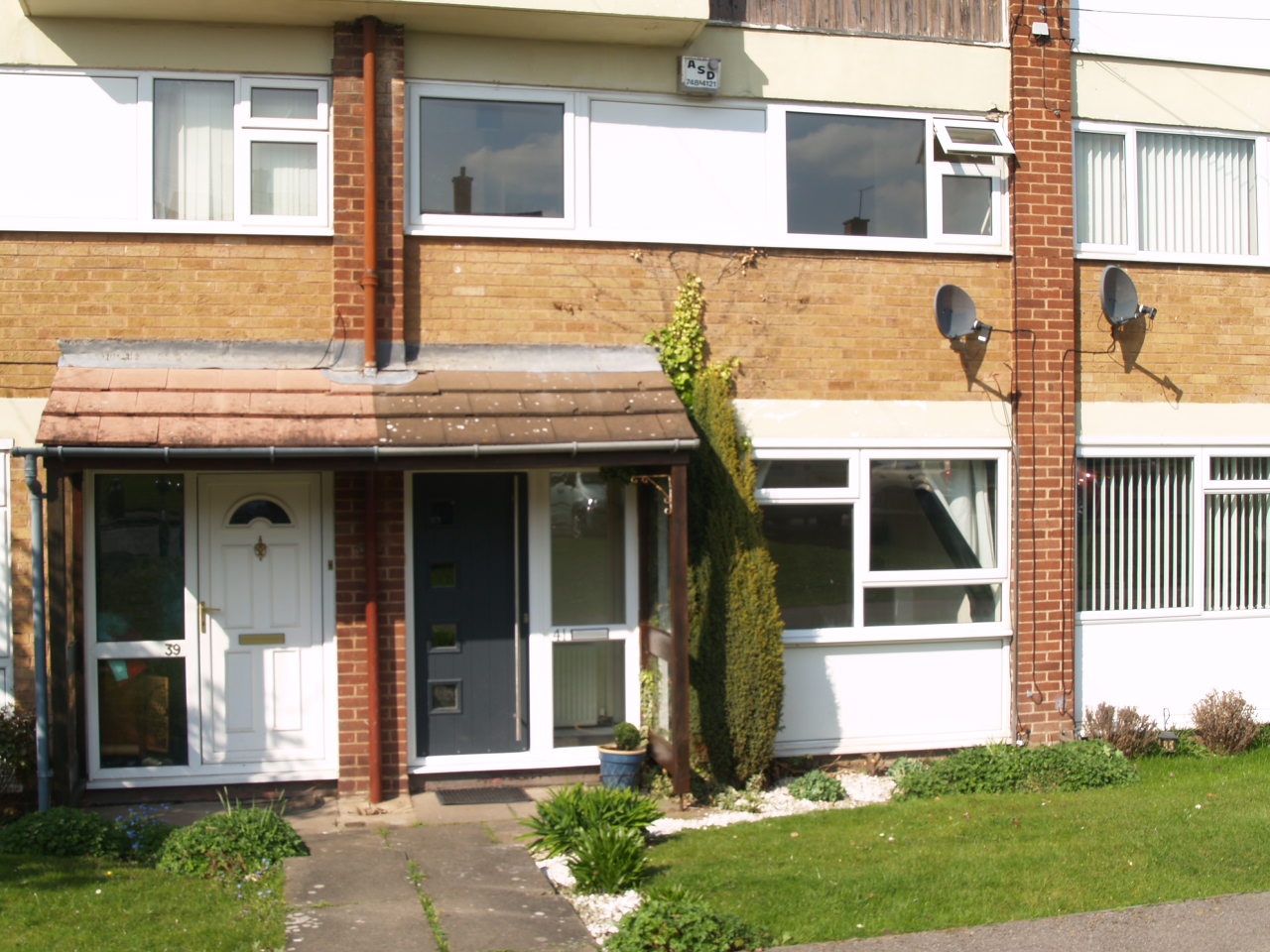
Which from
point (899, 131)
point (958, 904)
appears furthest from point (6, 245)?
point (958, 904)

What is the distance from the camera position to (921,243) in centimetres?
1012

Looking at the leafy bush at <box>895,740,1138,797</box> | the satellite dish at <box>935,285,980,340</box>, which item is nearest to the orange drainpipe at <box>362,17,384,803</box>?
the leafy bush at <box>895,740,1138,797</box>

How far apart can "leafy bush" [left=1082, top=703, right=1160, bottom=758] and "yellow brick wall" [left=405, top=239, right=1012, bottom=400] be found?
2627 mm

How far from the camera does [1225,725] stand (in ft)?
34.1

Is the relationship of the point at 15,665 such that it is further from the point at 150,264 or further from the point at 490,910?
the point at 490,910

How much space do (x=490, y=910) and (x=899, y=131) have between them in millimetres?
6505

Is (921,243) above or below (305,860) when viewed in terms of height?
above

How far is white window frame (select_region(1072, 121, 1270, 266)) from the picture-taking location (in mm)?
10586

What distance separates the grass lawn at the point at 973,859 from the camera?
6680mm

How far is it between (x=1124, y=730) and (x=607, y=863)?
501 centimetres

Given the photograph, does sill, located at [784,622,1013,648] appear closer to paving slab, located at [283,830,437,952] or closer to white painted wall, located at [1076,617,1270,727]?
white painted wall, located at [1076,617,1270,727]

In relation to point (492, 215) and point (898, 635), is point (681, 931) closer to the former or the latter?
point (898, 635)

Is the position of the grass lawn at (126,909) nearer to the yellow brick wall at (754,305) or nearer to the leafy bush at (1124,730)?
the yellow brick wall at (754,305)

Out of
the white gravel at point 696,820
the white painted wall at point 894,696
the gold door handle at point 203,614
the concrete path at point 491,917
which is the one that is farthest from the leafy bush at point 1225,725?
the gold door handle at point 203,614
